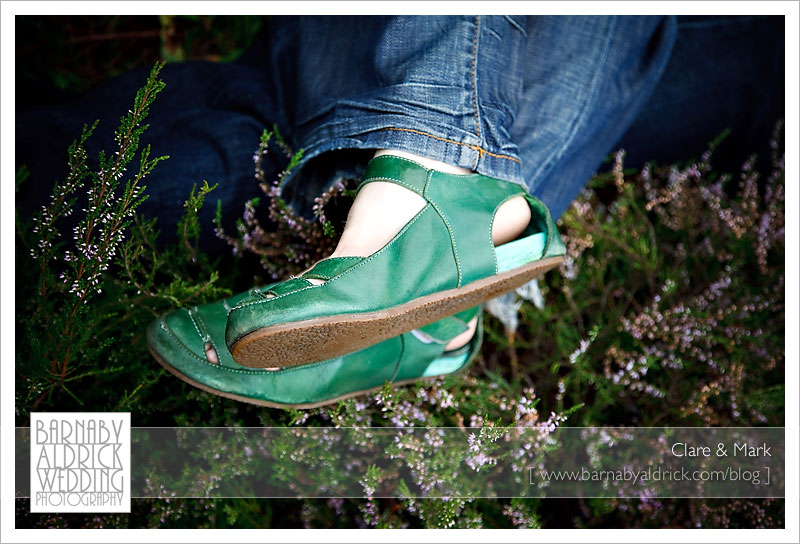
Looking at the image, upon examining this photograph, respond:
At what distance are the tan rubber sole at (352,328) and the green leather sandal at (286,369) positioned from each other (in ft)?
0.33

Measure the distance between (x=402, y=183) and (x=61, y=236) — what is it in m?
0.58

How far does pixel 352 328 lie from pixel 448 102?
436mm

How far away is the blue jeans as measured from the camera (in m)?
1.04

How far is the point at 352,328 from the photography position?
92cm

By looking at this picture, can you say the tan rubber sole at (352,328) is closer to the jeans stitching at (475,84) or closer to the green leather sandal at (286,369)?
the green leather sandal at (286,369)

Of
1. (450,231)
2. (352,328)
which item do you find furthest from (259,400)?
(450,231)

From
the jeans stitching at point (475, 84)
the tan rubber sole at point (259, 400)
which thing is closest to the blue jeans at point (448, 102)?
the jeans stitching at point (475, 84)

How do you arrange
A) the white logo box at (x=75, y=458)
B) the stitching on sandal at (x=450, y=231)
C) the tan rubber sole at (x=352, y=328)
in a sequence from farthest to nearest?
the white logo box at (x=75, y=458)
the stitching on sandal at (x=450, y=231)
the tan rubber sole at (x=352, y=328)

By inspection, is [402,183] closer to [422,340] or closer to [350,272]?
[350,272]

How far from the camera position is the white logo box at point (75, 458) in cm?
112

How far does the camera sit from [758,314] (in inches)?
58.5

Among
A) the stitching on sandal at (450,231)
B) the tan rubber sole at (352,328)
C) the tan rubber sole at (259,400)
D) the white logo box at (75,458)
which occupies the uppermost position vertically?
the stitching on sandal at (450,231)

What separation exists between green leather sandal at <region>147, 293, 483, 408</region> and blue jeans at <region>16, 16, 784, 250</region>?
198 mm

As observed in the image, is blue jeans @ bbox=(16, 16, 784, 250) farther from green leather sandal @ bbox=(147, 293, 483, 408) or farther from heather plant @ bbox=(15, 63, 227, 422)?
green leather sandal @ bbox=(147, 293, 483, 408)
